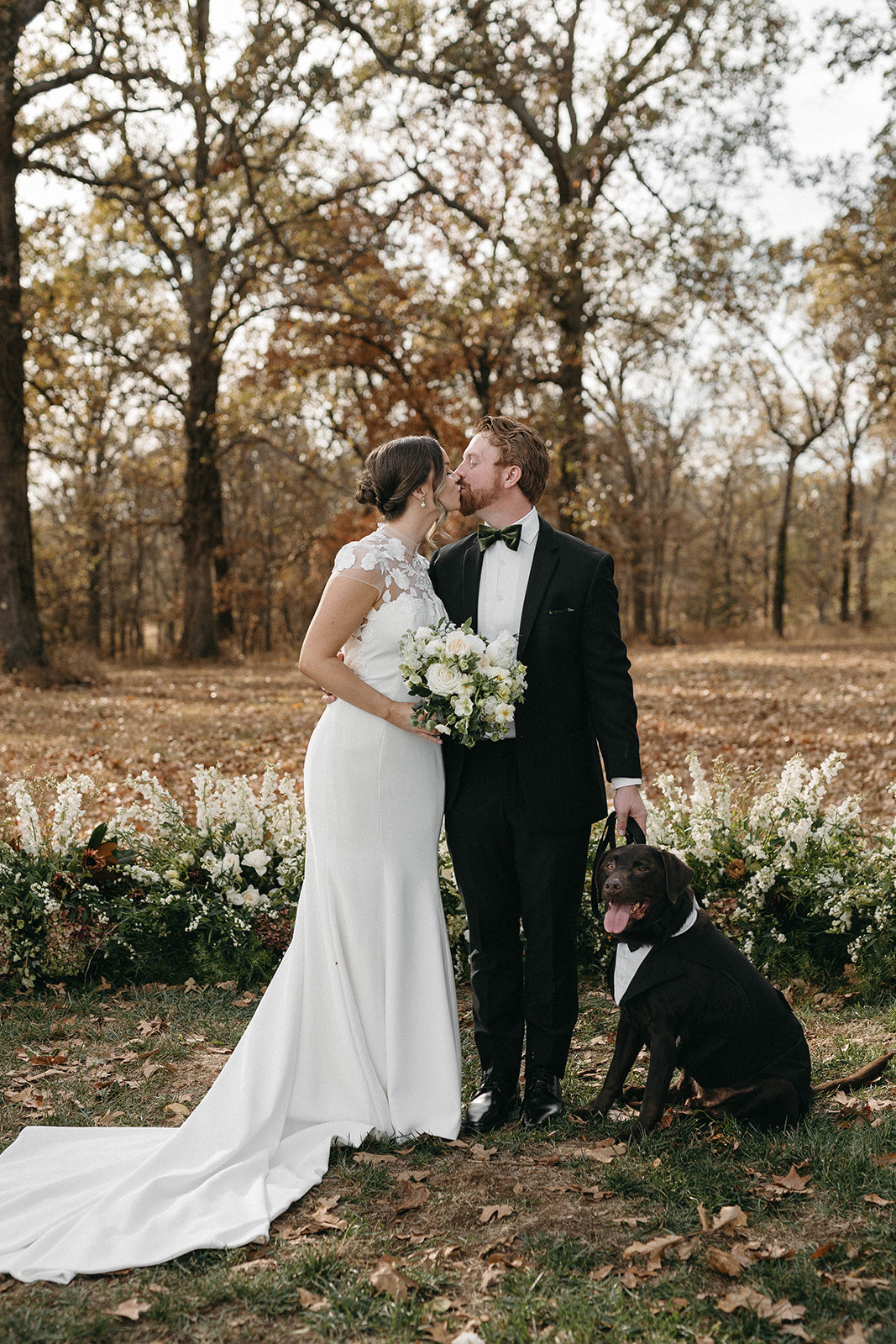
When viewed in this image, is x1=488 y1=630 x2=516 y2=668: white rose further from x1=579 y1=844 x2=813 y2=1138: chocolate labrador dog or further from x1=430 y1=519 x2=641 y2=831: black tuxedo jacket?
x1=579 y1=844 x2=813 y2=1138: chocolate labrador dog

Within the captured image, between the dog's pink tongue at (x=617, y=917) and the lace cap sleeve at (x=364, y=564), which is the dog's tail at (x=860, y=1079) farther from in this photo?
the lace cap sleeve at (x=364, y=564)

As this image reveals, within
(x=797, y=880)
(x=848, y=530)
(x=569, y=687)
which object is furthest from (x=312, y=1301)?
(x=848, y=530)

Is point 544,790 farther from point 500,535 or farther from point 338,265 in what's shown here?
point 338,265

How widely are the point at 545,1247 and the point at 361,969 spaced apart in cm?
122

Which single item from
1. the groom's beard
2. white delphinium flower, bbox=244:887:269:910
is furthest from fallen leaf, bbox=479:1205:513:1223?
white delphinium flower, bbox=244:887:269:910

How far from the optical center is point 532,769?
4051 millimetres

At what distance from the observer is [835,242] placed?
61.6ft

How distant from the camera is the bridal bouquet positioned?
3699 mm

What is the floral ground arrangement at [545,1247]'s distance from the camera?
2830 millimetres

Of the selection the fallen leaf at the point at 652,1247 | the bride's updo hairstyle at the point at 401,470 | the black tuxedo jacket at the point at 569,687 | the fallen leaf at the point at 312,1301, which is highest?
the bride's updo hairstyle at the point at 401,470

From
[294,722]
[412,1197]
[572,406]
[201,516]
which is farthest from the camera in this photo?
[201,516]

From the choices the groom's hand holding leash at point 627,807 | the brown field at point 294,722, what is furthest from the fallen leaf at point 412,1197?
the brown field at point 294,722

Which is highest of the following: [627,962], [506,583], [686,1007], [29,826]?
[506,583]

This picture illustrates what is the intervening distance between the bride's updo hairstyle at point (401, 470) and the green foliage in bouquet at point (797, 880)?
2.73 m
